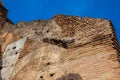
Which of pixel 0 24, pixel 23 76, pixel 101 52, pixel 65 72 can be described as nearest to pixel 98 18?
pixel 101 52

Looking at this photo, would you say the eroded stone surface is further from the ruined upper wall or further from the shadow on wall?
the ruined upper wall

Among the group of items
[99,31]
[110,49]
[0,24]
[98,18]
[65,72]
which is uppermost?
[0,24]

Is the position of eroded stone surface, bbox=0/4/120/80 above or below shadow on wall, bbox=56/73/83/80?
above

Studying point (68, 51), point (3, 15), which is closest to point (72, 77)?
point (68, 51)

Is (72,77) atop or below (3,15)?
below

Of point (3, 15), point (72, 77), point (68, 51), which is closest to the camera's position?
point (72, 77)

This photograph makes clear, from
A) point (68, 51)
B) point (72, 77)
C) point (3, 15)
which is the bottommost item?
point (72, 77)

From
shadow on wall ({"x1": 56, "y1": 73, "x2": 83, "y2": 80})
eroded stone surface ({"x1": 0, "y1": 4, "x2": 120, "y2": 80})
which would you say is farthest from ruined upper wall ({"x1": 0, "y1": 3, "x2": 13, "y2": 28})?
shadow on wall ({"x1": 56, "y1": 73, "x2": 83, "y2": 80})

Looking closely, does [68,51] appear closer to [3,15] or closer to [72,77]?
[72,77]

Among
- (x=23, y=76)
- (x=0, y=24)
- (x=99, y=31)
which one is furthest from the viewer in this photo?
(x=0, y=24)

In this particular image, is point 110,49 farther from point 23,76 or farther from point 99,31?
point 23,76

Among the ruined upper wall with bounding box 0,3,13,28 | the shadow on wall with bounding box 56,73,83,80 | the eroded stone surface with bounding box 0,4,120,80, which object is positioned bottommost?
the shadow on wall with bounding box 56,73,83,80
